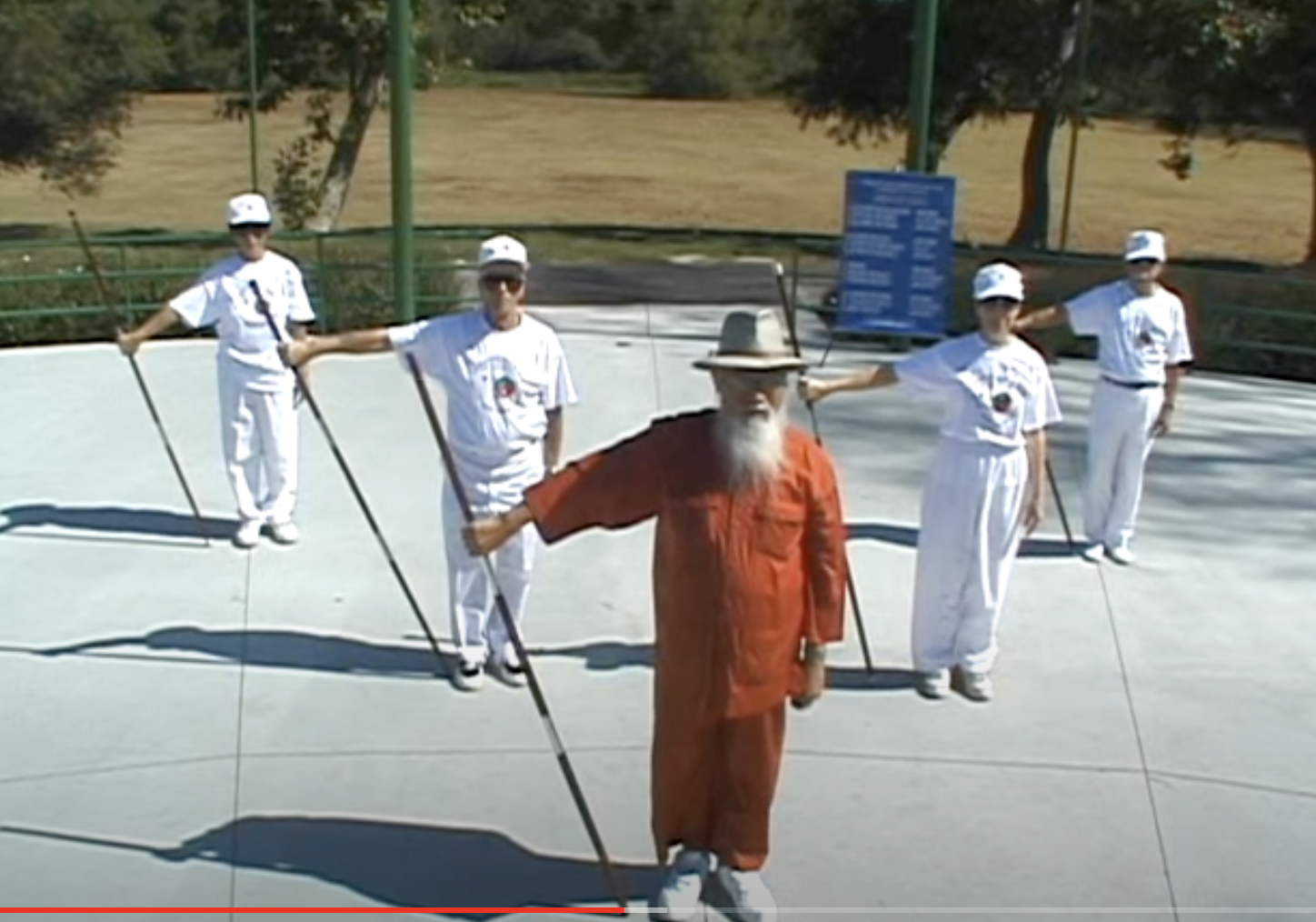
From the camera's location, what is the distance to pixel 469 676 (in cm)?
777

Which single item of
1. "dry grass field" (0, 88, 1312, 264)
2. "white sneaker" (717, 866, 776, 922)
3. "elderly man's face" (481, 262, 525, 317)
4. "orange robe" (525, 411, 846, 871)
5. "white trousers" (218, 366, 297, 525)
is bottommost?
"dry grass field" (0, 88, 1312, 264)

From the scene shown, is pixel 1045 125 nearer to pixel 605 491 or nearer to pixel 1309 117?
pixel 1309 117

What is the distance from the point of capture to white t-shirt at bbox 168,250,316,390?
9.19 meters

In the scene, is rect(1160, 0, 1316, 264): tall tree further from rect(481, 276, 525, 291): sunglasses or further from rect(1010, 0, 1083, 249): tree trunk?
rect(481, 276, 525, 291): sunglasses

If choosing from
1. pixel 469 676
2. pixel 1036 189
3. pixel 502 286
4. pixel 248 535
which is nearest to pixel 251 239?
pixel 248 535

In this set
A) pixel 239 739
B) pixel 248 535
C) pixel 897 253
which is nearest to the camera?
pixel 239 739

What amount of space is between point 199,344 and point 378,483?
502 centimetres

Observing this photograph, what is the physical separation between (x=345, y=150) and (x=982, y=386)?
1756 cm

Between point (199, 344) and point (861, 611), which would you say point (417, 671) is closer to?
point (861, 611)

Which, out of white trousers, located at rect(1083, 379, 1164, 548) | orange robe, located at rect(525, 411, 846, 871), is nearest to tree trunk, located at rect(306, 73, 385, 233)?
white trousers, located at rect(1083, 379, 1164, 548)

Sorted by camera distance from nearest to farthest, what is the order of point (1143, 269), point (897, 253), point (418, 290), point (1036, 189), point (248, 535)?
point (1143, 269) → point (248, 535) → point (897, 253) → point (418, 290) → point (1036, 189)

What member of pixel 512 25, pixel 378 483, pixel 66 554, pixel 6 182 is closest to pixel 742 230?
pixel 512 25

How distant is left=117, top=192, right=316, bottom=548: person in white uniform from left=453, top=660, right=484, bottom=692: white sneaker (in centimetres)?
210

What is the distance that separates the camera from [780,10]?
27828 millimetres
